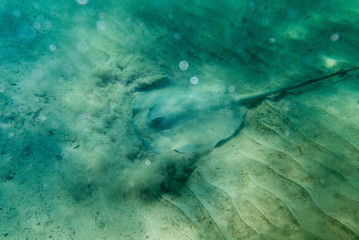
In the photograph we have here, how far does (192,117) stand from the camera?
349 centimetres

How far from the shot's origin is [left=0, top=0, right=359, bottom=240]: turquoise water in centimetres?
238

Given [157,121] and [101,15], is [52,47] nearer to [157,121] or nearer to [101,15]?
[101,15]

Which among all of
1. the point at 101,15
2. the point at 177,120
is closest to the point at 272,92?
the point at 177,120

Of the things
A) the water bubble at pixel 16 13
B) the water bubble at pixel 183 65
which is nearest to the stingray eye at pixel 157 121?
the water bubble at pixel 183 65

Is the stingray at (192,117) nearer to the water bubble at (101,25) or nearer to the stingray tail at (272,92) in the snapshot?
the stingray tail at (272,92)

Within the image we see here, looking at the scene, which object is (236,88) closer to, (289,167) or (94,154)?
(289,167)

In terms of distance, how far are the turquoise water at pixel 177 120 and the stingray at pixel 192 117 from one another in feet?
0.08

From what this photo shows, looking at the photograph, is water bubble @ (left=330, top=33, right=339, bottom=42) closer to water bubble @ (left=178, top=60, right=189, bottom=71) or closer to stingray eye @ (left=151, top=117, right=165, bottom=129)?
water bubble @ (left=178, top=60, right=189, bottom=71)

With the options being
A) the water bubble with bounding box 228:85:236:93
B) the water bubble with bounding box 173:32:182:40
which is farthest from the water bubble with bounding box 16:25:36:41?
the water bubble with bounding box 228:85:236:93

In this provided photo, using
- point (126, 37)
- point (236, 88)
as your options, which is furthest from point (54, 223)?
point (126, 37)

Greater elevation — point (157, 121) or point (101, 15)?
point (101, 15)

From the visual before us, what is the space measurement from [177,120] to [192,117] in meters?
0.26

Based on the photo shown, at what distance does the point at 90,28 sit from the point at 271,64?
405 cm

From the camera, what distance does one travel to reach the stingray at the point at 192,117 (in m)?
3.16
